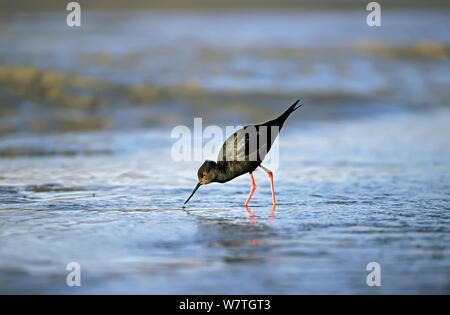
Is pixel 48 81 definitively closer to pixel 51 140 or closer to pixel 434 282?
pixel 51 140

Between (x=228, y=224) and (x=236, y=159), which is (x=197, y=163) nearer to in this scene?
(x=236, y=159)

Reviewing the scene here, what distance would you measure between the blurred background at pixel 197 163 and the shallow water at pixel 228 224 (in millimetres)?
21

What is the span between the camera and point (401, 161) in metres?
8.80

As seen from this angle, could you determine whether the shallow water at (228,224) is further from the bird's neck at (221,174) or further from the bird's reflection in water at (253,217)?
the bird's neck at (221,174)

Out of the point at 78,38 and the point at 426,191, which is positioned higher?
the point at 78,38

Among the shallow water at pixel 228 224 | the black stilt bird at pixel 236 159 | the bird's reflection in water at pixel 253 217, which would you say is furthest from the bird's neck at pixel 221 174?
the bird's reflection in water at pixel 253 217

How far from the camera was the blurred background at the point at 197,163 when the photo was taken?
4.71 metres

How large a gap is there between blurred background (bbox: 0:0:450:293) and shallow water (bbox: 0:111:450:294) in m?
0.02

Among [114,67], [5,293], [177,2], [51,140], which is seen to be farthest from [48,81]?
[177,2]

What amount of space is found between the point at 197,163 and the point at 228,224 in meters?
3.06

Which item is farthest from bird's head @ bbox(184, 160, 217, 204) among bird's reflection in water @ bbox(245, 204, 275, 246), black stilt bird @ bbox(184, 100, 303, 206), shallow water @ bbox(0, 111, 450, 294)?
bird's reflection in water @ bbox(245, 204, 275, 246)

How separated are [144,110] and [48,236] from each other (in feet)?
24.1

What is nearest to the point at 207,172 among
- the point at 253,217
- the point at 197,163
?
the point at 253,217

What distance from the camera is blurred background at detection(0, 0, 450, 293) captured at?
15.5 feet
